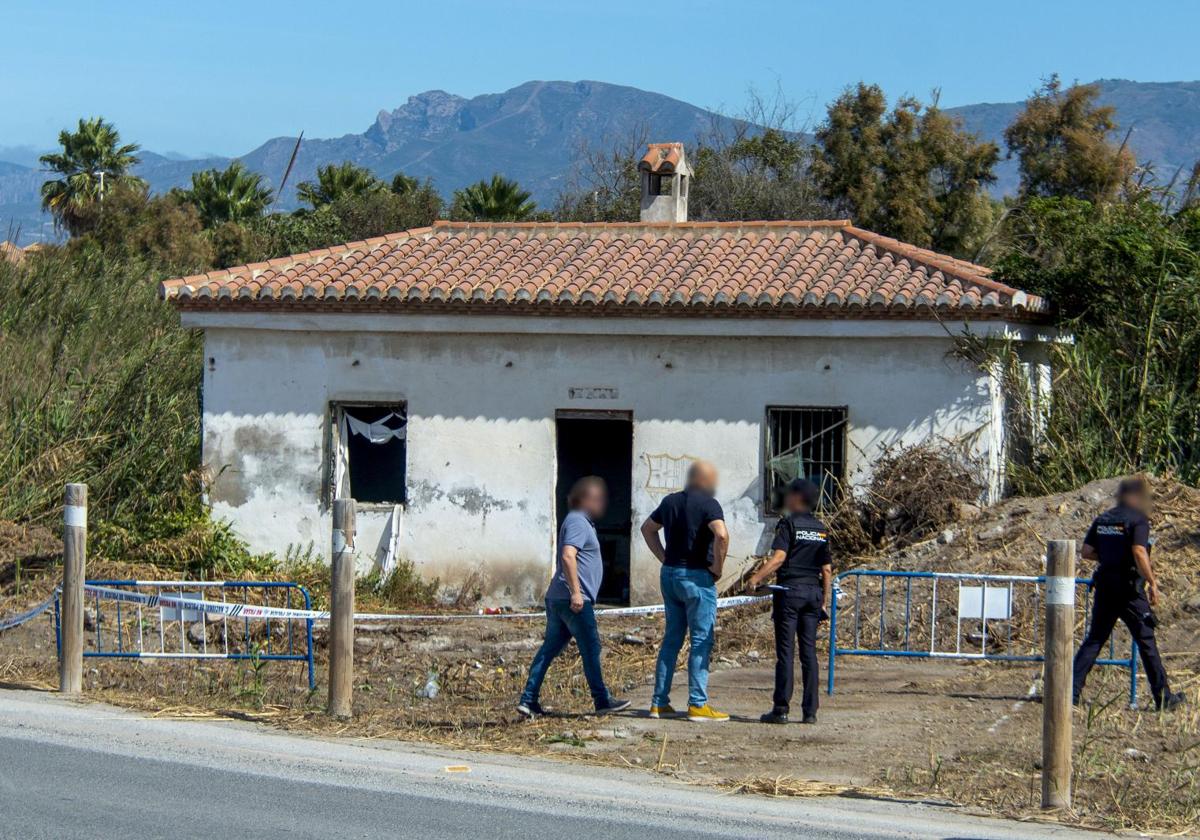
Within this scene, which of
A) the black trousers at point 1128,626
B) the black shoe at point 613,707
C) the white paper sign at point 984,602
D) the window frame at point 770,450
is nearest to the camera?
the black trousers at point 1128,626

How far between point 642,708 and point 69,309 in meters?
15.9

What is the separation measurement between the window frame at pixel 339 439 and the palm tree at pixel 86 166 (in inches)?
1600

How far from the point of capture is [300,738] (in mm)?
9695

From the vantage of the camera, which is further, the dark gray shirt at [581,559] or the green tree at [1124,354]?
the green tree at [1124,354]

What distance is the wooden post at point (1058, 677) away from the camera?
26.1 feet

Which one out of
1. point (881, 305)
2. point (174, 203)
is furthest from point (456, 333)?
point (174, 203)

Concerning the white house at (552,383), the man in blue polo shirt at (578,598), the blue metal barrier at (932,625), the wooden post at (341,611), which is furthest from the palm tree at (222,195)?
the man in blue polo shirt at (578,598)

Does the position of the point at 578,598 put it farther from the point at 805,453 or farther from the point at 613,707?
the point at 805,453

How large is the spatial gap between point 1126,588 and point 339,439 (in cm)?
1033

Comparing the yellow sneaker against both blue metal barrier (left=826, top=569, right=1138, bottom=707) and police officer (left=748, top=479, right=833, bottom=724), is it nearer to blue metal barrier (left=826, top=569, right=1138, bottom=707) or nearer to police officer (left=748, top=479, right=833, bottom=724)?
police officer (left=748, top=479, right=833, bottom=724)

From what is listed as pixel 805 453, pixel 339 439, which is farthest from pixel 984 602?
pixel 339 439

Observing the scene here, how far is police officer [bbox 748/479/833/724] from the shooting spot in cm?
1025

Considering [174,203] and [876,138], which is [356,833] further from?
[174,203]

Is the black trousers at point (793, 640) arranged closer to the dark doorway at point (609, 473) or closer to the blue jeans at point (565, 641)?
the blue jeans at point (565, 641)
